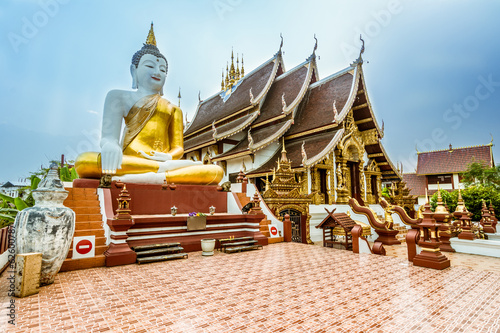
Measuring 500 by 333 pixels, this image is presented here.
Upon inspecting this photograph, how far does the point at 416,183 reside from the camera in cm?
2536

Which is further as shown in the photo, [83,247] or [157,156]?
[157,156]

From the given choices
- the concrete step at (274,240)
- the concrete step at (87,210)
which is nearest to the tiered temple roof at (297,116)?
the concrete step at (274,240)

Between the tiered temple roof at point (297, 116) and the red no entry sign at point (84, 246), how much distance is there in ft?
26.0

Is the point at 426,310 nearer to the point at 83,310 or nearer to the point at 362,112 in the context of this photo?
the point at 83,310

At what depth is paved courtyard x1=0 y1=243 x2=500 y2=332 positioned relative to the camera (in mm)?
2520

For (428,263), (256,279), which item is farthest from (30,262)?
(428,263)

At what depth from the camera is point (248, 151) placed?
1227cm

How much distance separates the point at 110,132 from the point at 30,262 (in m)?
4.67

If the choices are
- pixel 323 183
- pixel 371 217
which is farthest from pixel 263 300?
pixel 323 183

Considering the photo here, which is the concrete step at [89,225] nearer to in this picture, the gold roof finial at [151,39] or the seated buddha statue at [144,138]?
the seated buddha statue at [144,138]

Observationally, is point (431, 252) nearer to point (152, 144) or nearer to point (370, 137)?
point (152, 144)

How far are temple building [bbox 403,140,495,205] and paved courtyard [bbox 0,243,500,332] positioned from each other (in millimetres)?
21521

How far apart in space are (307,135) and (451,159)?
17.5 metres

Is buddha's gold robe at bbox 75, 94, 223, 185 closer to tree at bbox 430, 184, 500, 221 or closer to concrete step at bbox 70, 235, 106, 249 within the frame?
concrete step at bbox 70, 235, 106, 249
